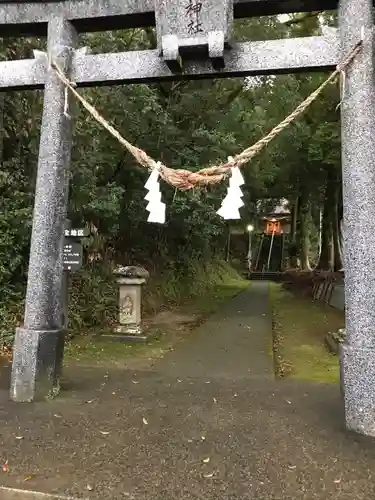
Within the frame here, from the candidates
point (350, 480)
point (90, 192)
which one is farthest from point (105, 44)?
point (350, 480)

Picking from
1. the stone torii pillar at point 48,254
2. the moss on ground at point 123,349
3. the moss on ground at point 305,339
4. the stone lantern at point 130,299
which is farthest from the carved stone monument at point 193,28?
the stone lantern at point 130,299

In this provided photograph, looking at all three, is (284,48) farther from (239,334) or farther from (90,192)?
(239,334)

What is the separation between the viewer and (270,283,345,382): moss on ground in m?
7.31

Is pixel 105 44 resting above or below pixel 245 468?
above

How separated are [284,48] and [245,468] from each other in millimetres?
3832

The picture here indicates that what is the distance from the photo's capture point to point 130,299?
32.3 feet

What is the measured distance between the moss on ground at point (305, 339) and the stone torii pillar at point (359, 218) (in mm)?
2604

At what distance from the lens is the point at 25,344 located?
15.6 ft

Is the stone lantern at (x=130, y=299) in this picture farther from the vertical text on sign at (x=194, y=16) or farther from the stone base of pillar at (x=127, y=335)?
the vertical text on sign at (x=194, y=16)

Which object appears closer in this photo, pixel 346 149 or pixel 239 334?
pixel 346 149

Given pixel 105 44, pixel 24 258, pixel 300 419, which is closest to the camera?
pixel 300 419

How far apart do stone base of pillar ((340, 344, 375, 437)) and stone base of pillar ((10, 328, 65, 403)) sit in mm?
2907

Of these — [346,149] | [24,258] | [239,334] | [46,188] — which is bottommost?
[239,334]

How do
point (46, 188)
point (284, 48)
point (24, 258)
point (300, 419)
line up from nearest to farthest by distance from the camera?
point (300, 419), point (284, 48), point (46, 188), point (24, 258)
